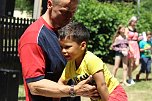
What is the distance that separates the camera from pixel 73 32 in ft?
9.20

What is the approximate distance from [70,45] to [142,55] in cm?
960

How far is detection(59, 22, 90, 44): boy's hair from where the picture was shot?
9.20ft

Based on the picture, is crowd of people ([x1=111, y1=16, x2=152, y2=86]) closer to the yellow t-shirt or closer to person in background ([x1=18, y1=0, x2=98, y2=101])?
the yellow t-shirt

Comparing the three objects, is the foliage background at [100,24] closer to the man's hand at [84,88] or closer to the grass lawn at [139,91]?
the grass lawn at [139,91]

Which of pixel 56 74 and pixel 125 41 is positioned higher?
pixel 56 74

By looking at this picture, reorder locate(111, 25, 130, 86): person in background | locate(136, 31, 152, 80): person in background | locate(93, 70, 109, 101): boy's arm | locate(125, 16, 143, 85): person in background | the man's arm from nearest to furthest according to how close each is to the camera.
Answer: the man's arm
locate(93, 70, 109, 101): boy's arm
locate(111, 25, 130, 86): person in background
locate(125, 16, 143, 85): person in background
locate(136, 31, 152, 80): person in background

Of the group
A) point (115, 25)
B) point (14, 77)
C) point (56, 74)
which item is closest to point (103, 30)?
point (115, 25)

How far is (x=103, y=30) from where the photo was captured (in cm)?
1575

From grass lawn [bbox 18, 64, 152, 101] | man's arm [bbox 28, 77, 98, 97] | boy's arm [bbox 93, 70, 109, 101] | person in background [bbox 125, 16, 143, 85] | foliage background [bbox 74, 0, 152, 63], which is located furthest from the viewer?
foliage background [bbox 74, 0, 152, 63]

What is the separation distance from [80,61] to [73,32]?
0.23m

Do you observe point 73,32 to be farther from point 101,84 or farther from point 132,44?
point 132,44

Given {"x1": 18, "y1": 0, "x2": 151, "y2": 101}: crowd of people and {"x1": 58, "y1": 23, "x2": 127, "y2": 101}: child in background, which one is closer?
{"x1": 18, "y1": 0, "x2": 151, "y2": 101}: crowd of people

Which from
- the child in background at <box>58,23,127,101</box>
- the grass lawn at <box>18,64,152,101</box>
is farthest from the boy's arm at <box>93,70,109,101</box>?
the grass lawn at <box>18,64,152,101</box>

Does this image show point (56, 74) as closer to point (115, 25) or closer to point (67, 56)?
point (67, 56)
